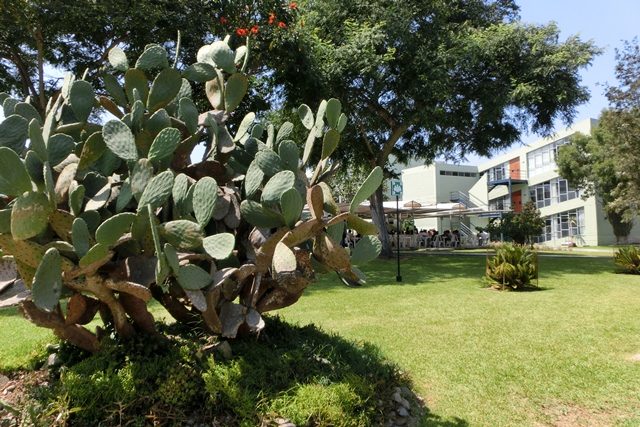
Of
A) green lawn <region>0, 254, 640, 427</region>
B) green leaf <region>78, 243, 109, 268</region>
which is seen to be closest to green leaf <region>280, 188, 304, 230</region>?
green leaf <region>78, 243, 109, 268</region>

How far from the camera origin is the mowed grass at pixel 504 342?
3584 mm

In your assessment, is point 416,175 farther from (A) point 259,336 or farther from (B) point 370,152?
(A) point 259,336

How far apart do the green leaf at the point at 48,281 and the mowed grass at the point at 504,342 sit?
2.60 meters

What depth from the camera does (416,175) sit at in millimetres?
45125

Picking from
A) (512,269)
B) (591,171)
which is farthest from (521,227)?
(591,171)

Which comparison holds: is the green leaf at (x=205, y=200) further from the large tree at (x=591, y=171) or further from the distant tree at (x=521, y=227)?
the large tree at (x=591, y=171)

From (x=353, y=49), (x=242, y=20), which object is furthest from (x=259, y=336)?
(x=353, y=49)

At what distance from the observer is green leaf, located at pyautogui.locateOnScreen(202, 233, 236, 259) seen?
279 centimetres

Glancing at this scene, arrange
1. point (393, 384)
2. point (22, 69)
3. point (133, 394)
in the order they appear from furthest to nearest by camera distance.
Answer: point (22, 69) < point (393, 384) < point (133, 394)

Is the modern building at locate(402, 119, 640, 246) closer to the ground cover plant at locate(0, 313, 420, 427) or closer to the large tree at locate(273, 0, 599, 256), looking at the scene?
the large tree at locate(273, 0, 599, 256)

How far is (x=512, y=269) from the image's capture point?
9414mm

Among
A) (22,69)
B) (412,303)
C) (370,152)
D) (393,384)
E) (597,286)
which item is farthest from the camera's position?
(370,152)

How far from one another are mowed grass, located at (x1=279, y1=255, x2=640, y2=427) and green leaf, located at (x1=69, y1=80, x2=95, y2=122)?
3337mm

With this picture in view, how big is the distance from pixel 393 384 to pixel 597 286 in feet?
27.6
